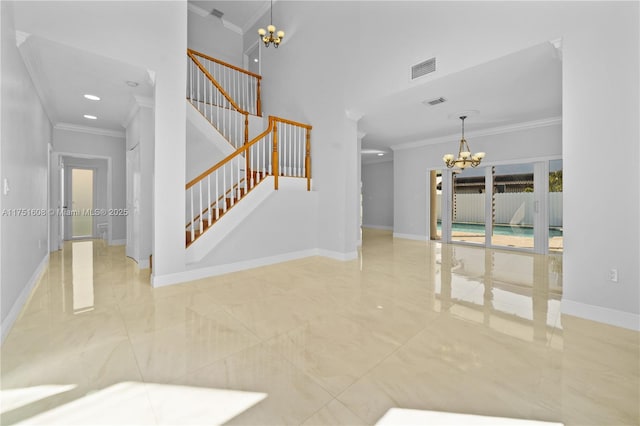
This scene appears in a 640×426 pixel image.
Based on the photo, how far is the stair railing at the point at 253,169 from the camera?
474cm

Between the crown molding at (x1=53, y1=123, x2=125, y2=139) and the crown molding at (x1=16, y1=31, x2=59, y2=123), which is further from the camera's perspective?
the crown molding at (x1=53, y1=123, x2=125, y2=139)

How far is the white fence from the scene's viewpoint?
6012 millimetres

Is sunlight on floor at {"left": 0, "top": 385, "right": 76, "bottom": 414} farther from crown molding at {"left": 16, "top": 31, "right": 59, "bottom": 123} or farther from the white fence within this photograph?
the white fence

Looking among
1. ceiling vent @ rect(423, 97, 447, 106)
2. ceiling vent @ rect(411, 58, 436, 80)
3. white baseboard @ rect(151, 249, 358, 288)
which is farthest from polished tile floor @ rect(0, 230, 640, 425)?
ceiling vent @ rect(423, 97, 447, 106)

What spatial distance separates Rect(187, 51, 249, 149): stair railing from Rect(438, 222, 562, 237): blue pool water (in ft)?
19.1

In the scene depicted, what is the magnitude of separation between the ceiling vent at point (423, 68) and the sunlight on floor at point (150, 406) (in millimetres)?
4261

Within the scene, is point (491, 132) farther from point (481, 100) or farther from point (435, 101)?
point (435, 101)

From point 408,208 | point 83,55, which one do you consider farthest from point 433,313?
point 408,208

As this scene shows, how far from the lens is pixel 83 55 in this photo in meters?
3.15

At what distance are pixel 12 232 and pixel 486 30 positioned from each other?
549cm

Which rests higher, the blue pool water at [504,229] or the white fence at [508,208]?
the white fence at [508,208]

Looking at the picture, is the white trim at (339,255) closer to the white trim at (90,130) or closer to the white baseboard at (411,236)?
the white baseboard at (411,236)

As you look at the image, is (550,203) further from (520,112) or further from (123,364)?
(123,364)

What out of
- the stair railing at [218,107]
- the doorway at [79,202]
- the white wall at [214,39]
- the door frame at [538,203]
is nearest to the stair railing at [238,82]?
the stair railing at [218,107]
